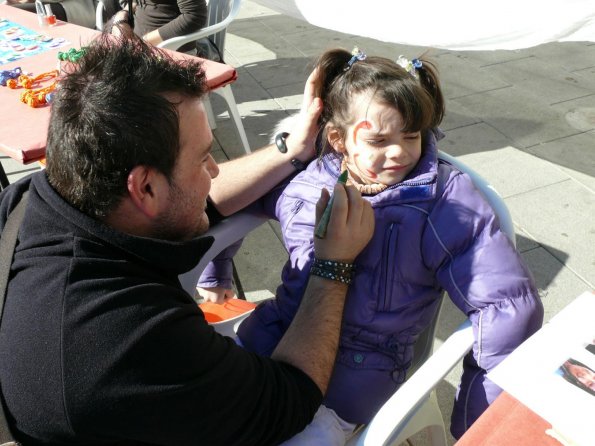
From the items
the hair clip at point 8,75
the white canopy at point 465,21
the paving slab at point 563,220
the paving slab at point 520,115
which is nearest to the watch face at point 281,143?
the hair clip at point 8,75

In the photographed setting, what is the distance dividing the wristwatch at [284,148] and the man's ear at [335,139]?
0.13 meters

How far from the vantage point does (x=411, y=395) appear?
126 cm

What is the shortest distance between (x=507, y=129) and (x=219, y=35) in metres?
2.05

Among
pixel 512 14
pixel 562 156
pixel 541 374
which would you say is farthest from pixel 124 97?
pixel 562 156

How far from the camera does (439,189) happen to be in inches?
58.9

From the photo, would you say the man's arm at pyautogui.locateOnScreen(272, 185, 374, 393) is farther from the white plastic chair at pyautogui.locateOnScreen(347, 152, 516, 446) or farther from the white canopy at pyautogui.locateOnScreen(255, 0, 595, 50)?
the white canopy at pyautogui.locateOnScreen(255, 0, 595, 50)

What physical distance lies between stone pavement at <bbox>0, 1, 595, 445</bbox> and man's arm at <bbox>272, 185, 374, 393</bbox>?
659mm

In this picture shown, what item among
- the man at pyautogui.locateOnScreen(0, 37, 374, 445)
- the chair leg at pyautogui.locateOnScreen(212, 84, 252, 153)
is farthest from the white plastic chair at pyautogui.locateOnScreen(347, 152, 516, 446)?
the chair leg at pyautogui.locateOnScreen(212, 84, 252, 153)

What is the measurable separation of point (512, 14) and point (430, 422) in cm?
256

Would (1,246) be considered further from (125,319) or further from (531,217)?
(531,217)

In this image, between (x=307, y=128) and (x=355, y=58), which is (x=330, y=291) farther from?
(x=355, y=58)

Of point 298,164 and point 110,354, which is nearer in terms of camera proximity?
point 110,354

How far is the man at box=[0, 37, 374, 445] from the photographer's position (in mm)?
955

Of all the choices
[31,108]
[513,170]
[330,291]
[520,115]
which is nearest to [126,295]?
[330,291]
